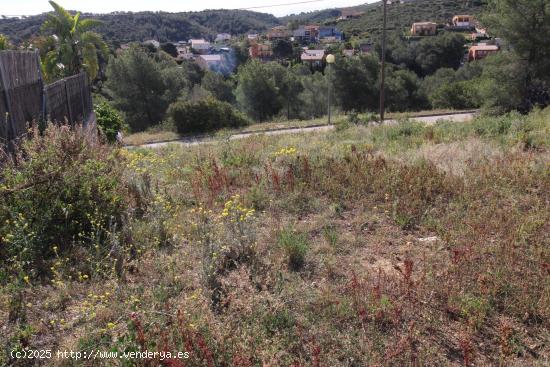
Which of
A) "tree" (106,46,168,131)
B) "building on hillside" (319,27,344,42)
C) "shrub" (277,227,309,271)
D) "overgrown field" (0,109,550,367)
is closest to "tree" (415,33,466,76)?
"tree" (106,46,168,131)

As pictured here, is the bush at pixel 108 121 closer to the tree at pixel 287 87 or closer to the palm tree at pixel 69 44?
the palm tree at pixel 69 44

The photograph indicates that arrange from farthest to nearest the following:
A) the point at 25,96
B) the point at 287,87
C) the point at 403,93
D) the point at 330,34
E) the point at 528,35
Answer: the point at 330,34
the point at 403,93
the point at 287,87
the point at 528,35
the point at 25,96

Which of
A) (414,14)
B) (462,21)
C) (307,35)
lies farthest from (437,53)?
(307,35)

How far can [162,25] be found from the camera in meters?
139

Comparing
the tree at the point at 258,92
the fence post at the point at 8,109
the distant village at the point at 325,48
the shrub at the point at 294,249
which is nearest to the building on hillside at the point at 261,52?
the distant village at the point at 325,48

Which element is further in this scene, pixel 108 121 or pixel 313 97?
pixel 313 97

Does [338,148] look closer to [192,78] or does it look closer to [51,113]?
[51,113]

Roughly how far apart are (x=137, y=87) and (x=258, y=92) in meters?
10.1

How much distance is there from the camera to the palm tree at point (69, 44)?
18312mm

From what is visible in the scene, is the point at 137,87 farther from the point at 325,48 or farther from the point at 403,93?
the point at 325,48

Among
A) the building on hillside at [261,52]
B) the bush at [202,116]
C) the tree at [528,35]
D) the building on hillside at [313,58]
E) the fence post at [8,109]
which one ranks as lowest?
the bush at [202,116]

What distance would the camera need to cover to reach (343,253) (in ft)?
13.3

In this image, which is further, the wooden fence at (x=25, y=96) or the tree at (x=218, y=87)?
the tree at (x=218, y=87)

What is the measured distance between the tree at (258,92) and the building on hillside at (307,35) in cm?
9300
